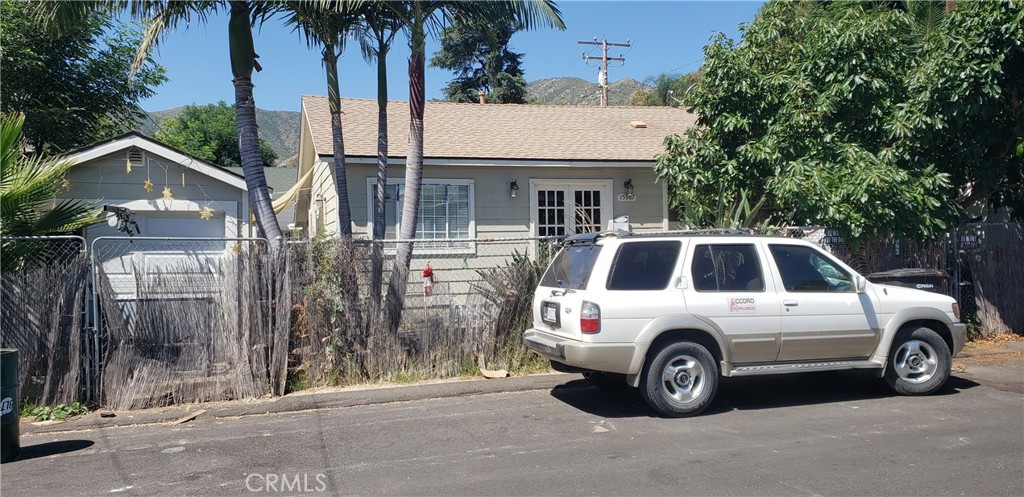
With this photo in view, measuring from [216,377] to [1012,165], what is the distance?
12475 mm

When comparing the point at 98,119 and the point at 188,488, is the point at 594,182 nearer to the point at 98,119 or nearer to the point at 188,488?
the point at 188,488

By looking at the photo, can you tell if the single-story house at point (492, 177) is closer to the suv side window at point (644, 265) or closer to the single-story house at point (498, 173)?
the single-story house at point (498, 173)

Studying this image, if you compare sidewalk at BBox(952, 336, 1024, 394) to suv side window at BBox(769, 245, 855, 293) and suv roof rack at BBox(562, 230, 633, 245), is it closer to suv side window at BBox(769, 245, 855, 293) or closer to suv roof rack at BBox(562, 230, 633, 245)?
suv side window at BBox(769, 245, 855, 293)

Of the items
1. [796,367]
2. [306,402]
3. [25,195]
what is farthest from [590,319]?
[25,195]

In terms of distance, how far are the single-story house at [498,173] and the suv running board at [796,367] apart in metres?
6.01

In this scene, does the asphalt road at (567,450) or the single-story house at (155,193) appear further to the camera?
the single-story house at (155,193)

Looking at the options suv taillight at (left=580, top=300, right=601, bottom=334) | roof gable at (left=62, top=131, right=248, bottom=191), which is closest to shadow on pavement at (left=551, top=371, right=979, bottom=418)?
suv taillight at (left=580, top=300, right=601, bottom=334)

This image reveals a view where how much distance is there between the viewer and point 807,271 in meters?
7.99

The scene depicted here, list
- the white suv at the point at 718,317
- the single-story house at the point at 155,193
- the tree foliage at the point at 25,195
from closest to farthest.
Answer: the white suv at the point at 718,317, the tree foliage at the point at 25,195, the single-story house at the point at 155,193

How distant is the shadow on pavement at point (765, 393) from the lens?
26.0ft

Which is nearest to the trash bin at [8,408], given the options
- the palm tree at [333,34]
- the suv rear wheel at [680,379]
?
the palm tree at [333,34]

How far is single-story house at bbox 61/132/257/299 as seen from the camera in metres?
11.9

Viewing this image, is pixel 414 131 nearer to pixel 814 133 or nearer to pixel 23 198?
pixel 23 198

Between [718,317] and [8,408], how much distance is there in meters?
6.62
